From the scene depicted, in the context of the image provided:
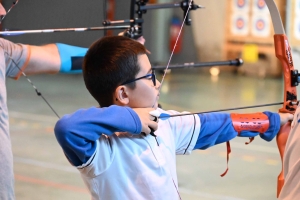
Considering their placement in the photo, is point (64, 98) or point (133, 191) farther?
point (64, 98)

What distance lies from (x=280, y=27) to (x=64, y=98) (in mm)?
4377

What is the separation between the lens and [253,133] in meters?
1.51

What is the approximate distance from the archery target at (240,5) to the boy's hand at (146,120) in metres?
6.82

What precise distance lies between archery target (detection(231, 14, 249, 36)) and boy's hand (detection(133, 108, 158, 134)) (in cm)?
671

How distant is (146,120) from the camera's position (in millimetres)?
1295

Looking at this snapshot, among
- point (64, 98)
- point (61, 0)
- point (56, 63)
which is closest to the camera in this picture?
point (56, 63)

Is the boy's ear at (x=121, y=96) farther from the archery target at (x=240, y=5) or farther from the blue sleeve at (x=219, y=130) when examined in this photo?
the archery target at (x=240, y=5)

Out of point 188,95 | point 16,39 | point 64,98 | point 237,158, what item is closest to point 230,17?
point 188,95

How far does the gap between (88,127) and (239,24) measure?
688 centimetres

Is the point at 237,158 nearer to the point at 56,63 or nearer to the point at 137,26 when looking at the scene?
the point at 137,26

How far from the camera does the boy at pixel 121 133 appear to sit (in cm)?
125

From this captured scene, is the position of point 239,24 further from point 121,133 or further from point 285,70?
point 121,133

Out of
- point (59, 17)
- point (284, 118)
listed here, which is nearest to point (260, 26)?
point (59, 17)

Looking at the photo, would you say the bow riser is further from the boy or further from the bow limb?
the boy
